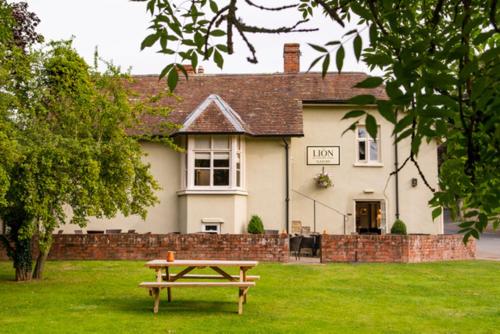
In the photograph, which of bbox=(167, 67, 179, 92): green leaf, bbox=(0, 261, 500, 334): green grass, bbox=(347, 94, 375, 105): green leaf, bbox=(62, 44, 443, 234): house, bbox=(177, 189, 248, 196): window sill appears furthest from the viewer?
bbox=(62, 44, 443, 234): house

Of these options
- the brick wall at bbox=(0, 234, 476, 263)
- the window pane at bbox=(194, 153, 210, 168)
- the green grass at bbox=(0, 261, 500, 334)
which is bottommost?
the green grass at bbox=(0, 261, 500, 334)

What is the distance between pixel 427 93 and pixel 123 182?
15568 mm

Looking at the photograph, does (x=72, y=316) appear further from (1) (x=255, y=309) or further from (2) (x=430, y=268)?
(2) (x=430, y=268)

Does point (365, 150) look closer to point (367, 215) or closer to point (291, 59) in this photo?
point (367, 215)

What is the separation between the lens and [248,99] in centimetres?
2942

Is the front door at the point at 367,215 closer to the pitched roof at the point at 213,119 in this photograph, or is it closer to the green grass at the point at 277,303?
the pitched roof at the point at 213,119

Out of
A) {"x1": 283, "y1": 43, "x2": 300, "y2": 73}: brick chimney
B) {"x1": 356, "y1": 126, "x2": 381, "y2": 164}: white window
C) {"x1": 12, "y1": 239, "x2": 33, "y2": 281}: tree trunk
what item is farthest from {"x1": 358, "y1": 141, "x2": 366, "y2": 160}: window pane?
{"x1": 12, "y1": 239, "x2": 33, "y2": 281}: tree trunk

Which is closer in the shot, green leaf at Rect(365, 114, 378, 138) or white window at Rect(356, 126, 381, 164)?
green leaf at Rect(365, 114, 378, 138)

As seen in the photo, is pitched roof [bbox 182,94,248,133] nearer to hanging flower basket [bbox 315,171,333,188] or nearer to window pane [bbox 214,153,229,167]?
window pane [bbox 214,153,229,167]

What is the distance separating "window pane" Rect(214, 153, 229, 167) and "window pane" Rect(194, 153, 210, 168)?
31 centimetres

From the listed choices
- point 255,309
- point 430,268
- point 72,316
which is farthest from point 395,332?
point 430,268

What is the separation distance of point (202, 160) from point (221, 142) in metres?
1.03

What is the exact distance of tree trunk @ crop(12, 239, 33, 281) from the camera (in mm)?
18203

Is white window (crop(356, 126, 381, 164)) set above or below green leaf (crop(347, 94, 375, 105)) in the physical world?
Result: above
